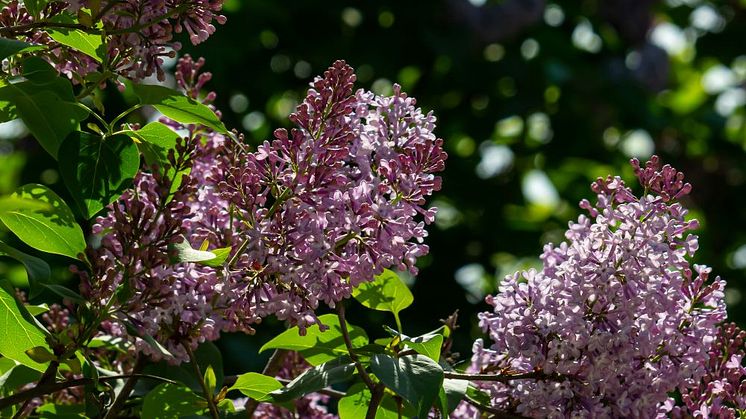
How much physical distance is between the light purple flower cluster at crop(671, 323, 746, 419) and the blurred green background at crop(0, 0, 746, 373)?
76.3 inches

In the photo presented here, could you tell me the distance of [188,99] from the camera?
3.16ft

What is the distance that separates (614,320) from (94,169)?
17.9 inches

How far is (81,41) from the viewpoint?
95 centimetres

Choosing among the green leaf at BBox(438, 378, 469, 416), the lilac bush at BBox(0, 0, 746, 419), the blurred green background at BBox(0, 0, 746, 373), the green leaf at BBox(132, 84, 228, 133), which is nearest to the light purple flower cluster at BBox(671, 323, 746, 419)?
the lilac bush at BBox(0, 0, 746, 419)

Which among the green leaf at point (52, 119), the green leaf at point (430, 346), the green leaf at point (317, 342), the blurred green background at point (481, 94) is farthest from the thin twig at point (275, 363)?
the blurred green background at point (481, 94)

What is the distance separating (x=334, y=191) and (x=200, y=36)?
0.19 m

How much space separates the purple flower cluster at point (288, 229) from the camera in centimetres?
90

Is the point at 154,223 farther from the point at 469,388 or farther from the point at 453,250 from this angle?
the point at 453,250

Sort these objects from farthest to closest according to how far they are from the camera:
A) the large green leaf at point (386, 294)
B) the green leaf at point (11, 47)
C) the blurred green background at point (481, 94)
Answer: the blurred green background at point (481, 94) → the large green leaf at point (386, 294) → the green leaf at point (11, 47)

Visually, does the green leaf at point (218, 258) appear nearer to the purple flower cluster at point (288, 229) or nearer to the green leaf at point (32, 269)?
the purple flower cluster at point (288, 229)

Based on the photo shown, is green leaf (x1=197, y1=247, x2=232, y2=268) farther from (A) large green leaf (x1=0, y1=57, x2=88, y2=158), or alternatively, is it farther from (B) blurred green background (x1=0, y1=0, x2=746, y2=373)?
(B) blurred green background (x1=0, y1=0, x2=746, y2=373)

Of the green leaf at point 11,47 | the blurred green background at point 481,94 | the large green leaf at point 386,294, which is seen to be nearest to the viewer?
the green leaf at point 11,47

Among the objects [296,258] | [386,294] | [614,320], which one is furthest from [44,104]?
[614,320]

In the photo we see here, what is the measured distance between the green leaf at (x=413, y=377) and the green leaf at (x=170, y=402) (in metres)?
0.17
